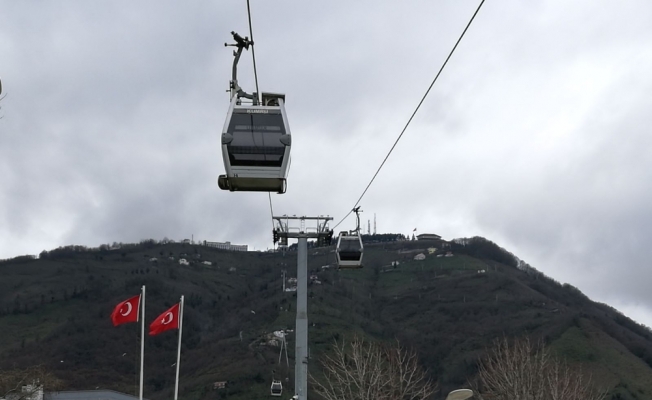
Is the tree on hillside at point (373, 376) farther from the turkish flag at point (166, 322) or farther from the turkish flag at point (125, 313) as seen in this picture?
the turkish flag at point (125, 313)

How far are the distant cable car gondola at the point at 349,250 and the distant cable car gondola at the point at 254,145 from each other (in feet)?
55.8

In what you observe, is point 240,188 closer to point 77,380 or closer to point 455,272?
point 77,380

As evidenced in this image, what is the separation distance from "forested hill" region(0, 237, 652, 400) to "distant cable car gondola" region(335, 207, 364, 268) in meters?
76.0

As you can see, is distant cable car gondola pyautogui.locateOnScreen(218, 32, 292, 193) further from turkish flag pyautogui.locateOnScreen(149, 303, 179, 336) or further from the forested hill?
the forested hill

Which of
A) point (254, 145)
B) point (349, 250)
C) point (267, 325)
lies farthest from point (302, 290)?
point (267, 325)

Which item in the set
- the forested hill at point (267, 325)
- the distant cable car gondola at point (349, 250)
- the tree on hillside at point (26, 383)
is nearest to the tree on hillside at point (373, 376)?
the distant cable car gondola at point (349, 250)

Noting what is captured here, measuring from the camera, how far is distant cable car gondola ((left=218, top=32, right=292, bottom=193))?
1328cm

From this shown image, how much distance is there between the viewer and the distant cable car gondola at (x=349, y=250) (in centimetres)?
3061

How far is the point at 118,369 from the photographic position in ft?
440

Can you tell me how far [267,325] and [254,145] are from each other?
137 metres

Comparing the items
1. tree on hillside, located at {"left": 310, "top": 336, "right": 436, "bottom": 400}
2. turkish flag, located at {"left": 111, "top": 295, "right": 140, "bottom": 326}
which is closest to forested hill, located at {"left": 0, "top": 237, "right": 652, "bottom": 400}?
tree on hillside, located at {"left": 310, "top": 336, "right": 436, "bottom": 400}

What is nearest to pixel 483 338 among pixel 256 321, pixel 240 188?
pixel 256 321

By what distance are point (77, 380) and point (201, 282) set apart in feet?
235

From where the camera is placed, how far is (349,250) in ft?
101
